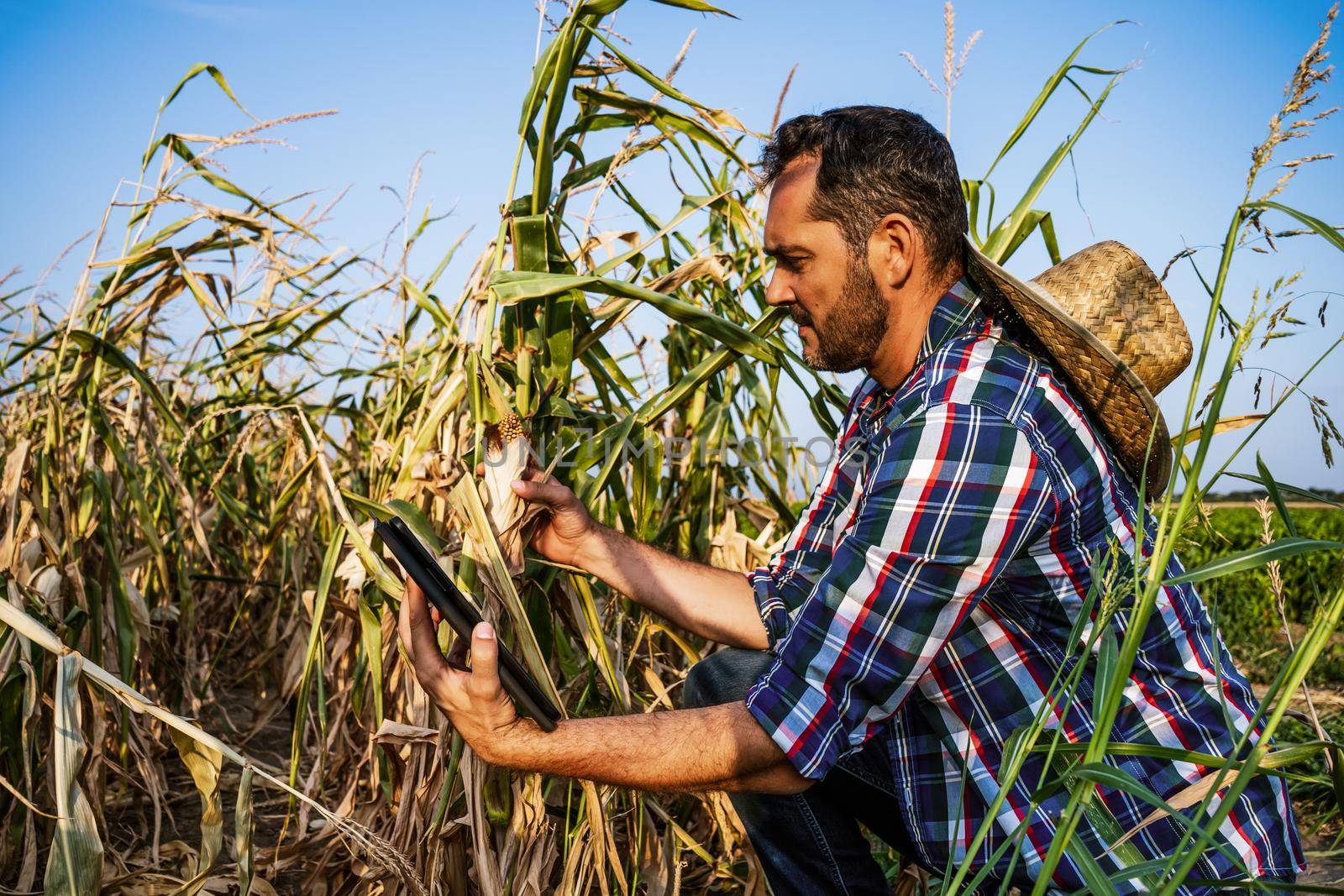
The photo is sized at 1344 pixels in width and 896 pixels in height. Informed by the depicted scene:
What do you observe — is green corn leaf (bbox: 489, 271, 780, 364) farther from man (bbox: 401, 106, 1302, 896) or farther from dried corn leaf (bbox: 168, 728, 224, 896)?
dried corn leaf (bbox: 168, 728, 224, 896)

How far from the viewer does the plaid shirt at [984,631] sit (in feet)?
4.22

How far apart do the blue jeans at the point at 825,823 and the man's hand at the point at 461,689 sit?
1.74ft

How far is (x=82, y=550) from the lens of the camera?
6.52ft

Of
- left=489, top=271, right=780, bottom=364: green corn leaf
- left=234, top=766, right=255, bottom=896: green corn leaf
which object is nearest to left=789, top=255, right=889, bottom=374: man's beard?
left=489, top=271, right=780, bottom=364: green corn leaf

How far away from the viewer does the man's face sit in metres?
1.58

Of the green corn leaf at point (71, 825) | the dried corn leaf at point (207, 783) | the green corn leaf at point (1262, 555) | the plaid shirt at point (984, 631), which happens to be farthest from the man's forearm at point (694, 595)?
the green corn leaf at point (1262, 555)

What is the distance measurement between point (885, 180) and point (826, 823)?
3.60 ft

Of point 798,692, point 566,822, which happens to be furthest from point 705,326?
point 566,822

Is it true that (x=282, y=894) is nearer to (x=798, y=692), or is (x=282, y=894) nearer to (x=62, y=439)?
(x=62, y=439)

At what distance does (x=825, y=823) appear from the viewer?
5.57ft

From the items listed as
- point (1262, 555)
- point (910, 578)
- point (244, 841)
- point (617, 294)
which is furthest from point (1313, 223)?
point (244, 841)

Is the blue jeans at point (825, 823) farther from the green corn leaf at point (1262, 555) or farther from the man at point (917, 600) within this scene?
the green corn leaf at point (1262, 555)

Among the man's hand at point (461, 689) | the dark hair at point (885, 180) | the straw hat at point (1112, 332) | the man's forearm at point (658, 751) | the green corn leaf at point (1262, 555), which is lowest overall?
the man's forearm at point (658, 751)

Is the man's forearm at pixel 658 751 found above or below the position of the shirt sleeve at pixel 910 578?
below
